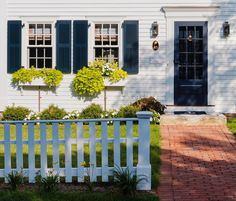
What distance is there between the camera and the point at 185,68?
1644 cm

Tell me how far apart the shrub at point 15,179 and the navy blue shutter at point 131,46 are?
889 cm

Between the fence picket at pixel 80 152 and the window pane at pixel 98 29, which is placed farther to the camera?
the window pane at pixel 98 29

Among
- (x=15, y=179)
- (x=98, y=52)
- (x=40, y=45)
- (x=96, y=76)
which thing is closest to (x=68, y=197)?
(x=15, y=179)

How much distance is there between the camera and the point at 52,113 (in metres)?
15.5

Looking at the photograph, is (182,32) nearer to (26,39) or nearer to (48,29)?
(48,29)

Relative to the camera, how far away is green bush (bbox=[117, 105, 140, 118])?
14836mm

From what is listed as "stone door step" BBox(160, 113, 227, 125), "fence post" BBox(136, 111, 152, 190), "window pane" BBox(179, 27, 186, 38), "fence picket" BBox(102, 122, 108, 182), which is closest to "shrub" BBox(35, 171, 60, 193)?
"fence picket" BBox(102, 122, 108, 182)

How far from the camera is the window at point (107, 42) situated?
1636 cm

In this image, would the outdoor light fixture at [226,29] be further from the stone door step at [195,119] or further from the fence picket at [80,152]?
the fence picket at [80,152]

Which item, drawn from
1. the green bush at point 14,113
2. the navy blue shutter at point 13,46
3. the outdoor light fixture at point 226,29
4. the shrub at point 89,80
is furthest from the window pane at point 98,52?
the outdoor light fixture at point 226,29

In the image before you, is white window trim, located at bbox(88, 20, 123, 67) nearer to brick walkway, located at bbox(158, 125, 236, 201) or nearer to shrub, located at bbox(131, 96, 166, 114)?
shrub, located at bbox(131, 96, 166, 114)

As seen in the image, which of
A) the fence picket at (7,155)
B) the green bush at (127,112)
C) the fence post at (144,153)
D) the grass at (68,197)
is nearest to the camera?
the grass at (68,197)

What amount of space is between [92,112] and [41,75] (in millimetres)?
2089

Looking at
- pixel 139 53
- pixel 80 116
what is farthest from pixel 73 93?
pixel 139 53
